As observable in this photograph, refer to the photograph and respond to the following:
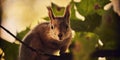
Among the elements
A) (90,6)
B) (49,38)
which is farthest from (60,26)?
(90,6)

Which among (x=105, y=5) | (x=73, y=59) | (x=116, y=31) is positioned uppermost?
(x=105, y=5)

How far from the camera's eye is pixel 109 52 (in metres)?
1.29

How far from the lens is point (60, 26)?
4.21 ft

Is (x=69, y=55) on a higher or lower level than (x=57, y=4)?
lower

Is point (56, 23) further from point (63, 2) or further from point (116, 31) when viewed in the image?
point (116, 31)

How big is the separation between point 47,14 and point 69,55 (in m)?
0.23

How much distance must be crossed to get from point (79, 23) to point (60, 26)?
0.34 feet

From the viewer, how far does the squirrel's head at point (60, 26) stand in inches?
50.4

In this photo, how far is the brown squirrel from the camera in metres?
1.29

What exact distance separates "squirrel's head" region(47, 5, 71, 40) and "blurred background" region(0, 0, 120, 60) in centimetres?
2

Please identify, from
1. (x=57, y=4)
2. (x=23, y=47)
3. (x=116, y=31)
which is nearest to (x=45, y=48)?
(x=23, y=47)

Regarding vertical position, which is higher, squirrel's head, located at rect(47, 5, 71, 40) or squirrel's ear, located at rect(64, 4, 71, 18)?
squirrel's ear, located at rect(64, 4, 71, 18)

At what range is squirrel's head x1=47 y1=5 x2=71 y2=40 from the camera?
4.20 ft

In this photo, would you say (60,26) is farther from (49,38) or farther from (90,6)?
(90,6)
